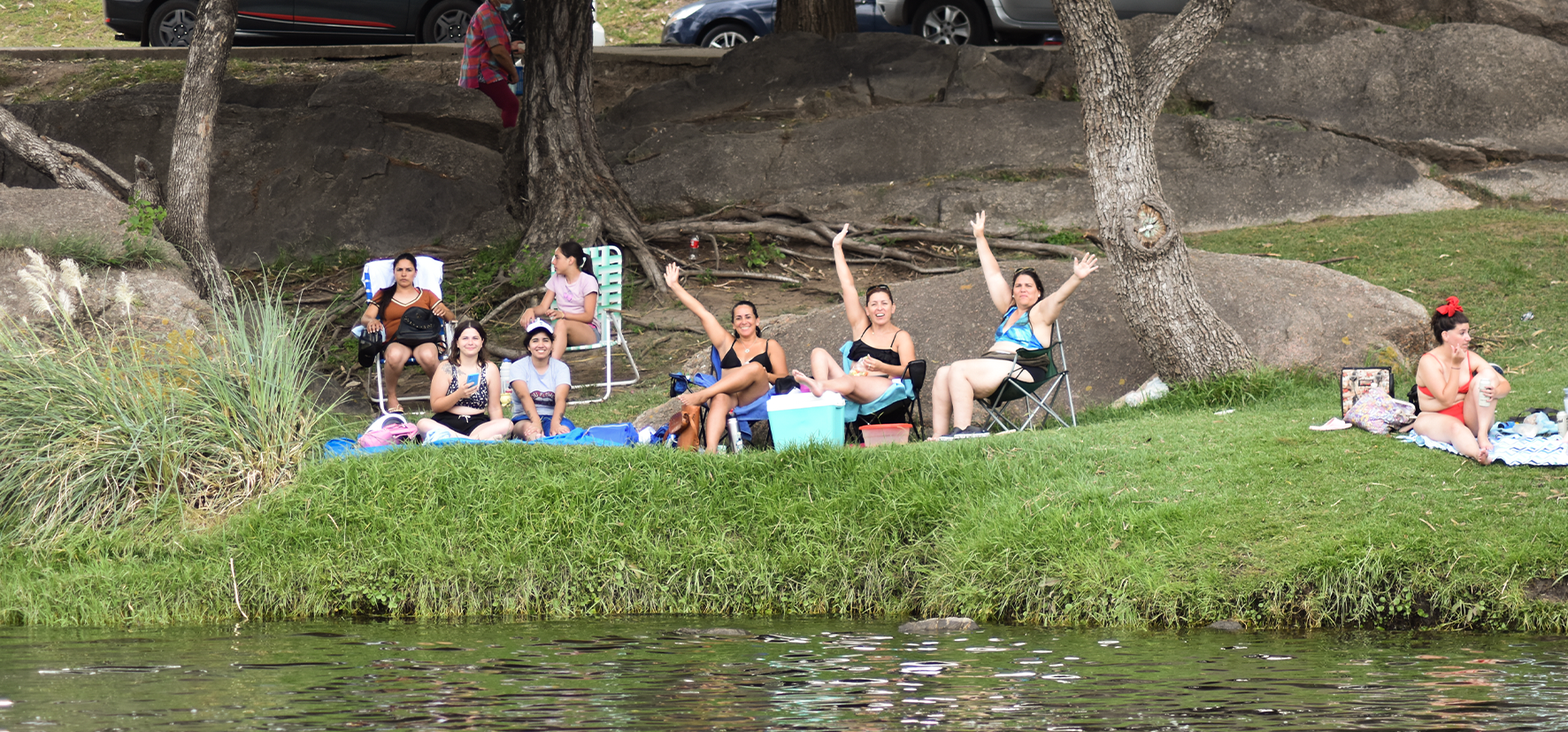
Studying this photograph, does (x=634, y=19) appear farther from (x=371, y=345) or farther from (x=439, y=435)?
(x=439, y=435)

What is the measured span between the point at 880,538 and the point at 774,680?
1700 mm

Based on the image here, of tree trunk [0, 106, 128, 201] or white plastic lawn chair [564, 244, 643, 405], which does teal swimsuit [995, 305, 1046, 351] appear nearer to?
white plastic lawn chair [564, 244, 643, 405]

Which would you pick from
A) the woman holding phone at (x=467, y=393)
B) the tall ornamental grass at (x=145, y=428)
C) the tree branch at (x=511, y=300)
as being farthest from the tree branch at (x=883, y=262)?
the tall ornamental grass at (x=145, y=428)

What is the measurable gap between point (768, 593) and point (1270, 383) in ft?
12.3

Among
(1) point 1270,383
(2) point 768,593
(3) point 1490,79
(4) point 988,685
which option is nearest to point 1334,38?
(3) point 1490,79

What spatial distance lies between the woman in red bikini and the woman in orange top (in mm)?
5857

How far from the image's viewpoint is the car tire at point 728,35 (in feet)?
59.5

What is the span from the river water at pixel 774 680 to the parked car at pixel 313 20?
13.0m

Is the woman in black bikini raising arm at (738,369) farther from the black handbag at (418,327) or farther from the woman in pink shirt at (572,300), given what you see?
the black handbag at (418,327)

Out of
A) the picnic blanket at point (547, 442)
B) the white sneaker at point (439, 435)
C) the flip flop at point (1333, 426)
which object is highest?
the flip flop at point (1333, 426)

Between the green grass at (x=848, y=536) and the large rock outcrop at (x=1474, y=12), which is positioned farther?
the large rock outcrop at (x=1474, y=12)

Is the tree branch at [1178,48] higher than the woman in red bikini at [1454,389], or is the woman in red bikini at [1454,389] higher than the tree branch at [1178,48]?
the tree branch at [1178,48]

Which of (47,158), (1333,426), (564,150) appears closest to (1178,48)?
(1333,426)

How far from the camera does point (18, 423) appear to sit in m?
6.70
